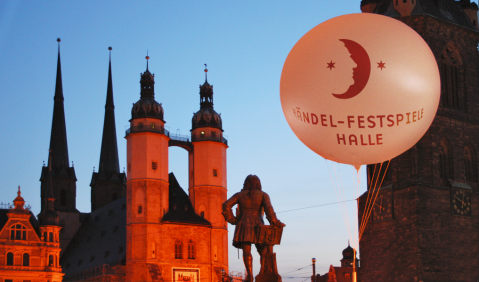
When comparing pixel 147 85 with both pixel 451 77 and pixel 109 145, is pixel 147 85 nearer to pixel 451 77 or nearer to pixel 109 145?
pixel 109 145

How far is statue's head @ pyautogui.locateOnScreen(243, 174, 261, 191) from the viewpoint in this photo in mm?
16141

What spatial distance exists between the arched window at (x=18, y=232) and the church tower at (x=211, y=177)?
16.2 m

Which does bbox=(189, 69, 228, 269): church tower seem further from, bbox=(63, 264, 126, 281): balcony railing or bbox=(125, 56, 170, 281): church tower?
bbox=(63, 264, 126, 281): balcony railing

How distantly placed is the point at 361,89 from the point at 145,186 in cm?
5276

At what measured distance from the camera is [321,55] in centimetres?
2133

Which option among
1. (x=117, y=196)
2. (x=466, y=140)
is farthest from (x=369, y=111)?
(x=117, y=196)

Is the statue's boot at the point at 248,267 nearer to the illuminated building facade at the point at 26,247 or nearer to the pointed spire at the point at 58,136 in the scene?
the illuminated building facade at the point at 26,247

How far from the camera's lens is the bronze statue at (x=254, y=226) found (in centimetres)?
1562

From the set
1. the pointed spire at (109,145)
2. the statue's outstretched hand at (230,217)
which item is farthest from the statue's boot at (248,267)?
the pointed spire at (109,145)

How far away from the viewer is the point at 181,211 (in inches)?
2938

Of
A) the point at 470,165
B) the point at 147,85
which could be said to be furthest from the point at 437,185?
the point at 147,85

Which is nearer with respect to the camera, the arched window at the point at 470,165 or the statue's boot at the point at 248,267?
the statue's boot at the point at 248,267

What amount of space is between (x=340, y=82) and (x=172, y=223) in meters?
53.3

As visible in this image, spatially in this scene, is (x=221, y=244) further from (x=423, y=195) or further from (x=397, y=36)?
(x=397, y=36)
